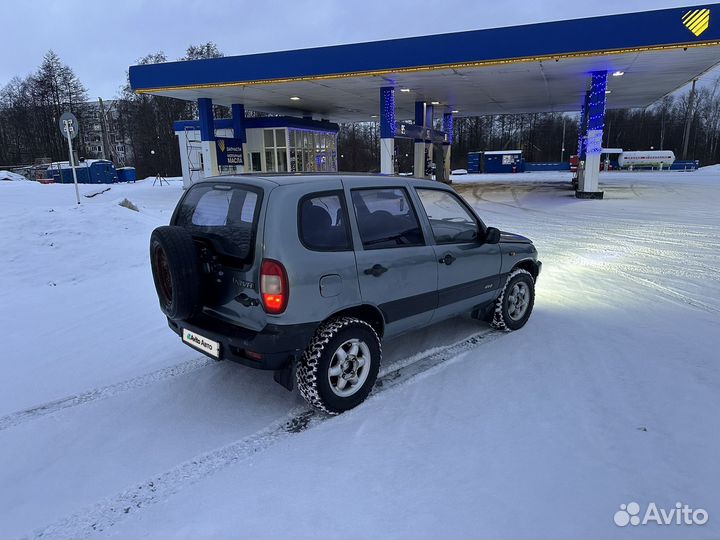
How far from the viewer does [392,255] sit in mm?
3664

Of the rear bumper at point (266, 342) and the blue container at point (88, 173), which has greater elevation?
the blue container at point (88, 173)

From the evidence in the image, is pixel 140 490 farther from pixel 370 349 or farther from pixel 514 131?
pixel 514 131

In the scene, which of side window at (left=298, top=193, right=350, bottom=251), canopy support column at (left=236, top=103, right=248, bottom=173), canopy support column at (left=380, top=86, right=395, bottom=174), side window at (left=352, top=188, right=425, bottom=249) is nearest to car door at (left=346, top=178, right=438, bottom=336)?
side window at (left=352, top=188, right=425, bottom=249)

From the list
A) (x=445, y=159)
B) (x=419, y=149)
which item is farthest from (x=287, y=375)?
(x=445, y=159)

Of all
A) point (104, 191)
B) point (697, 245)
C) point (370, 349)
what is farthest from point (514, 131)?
point (370, 349)

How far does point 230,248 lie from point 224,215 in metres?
0.38

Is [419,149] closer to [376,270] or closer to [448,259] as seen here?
[448,259]

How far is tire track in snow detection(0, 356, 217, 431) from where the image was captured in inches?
134

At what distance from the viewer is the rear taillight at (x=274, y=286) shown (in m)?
2.99

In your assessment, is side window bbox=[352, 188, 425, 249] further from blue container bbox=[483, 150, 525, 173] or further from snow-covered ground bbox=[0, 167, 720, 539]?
blue container bbox=[483, 150, 525, 173]

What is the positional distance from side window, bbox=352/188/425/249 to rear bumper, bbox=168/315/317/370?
877 millimetres

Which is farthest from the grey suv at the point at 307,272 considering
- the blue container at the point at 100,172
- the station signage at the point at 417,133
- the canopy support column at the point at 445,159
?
the blue container at the point at 100,172

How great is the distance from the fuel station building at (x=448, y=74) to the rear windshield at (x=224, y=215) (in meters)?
14.3

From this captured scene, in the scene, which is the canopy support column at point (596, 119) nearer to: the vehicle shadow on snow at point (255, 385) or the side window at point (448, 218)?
the side window at point (448, 218)
